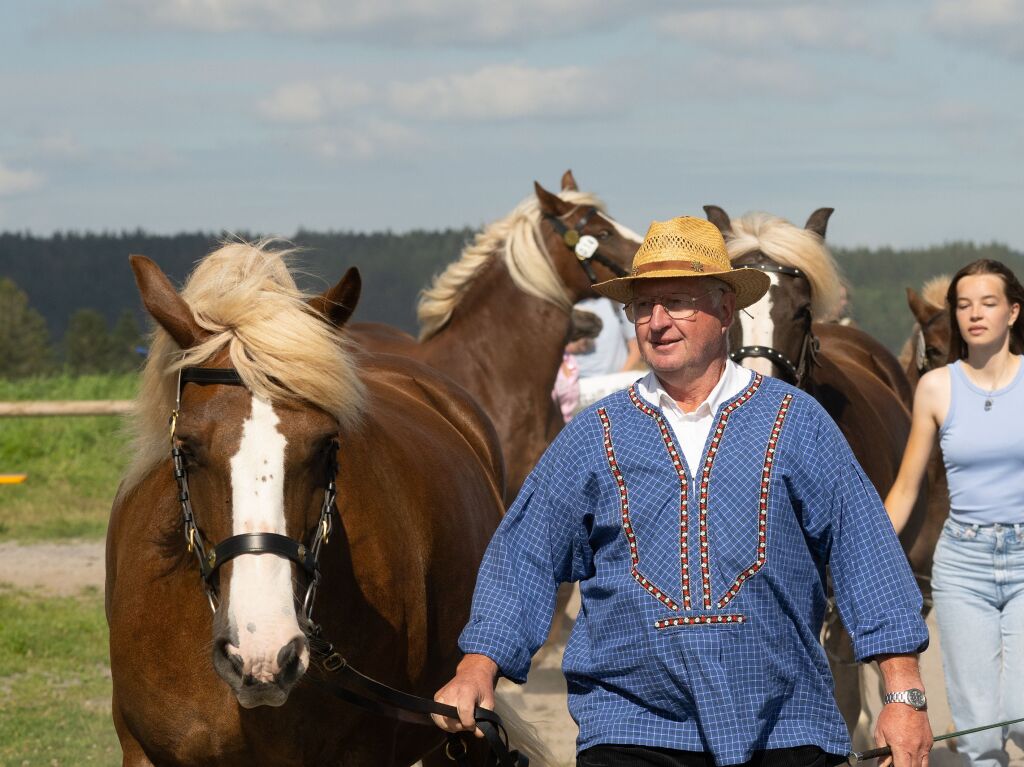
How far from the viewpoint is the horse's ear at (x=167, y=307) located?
11.7ft

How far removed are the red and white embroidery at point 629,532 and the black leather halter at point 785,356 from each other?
2473mm

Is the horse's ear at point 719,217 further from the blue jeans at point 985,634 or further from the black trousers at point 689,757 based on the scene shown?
the black trousers at point 689,757

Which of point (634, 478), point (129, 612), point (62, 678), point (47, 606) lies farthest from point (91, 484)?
point (634, 478)

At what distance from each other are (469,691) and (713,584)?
542 mm

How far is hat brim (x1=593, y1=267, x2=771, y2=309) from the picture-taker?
308cm

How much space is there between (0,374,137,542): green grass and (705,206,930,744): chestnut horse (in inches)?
279

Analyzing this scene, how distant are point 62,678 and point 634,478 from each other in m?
5.53

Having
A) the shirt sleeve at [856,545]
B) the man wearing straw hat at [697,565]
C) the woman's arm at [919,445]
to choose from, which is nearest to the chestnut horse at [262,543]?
the man wearing straw hat at [697,565]

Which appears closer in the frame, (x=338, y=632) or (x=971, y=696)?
(x=338, y=632)

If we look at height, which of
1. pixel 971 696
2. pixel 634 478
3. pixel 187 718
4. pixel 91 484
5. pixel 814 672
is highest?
pixel 634 478

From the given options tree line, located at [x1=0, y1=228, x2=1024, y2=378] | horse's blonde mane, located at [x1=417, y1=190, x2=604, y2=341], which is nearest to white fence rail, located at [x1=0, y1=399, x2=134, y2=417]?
horse's blonde mane, located at [x1=417, y1=190, x2=604, y2=341]

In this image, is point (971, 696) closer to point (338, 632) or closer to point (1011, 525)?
point (1011, 525)

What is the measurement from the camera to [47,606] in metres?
9.45

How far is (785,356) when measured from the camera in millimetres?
5816
